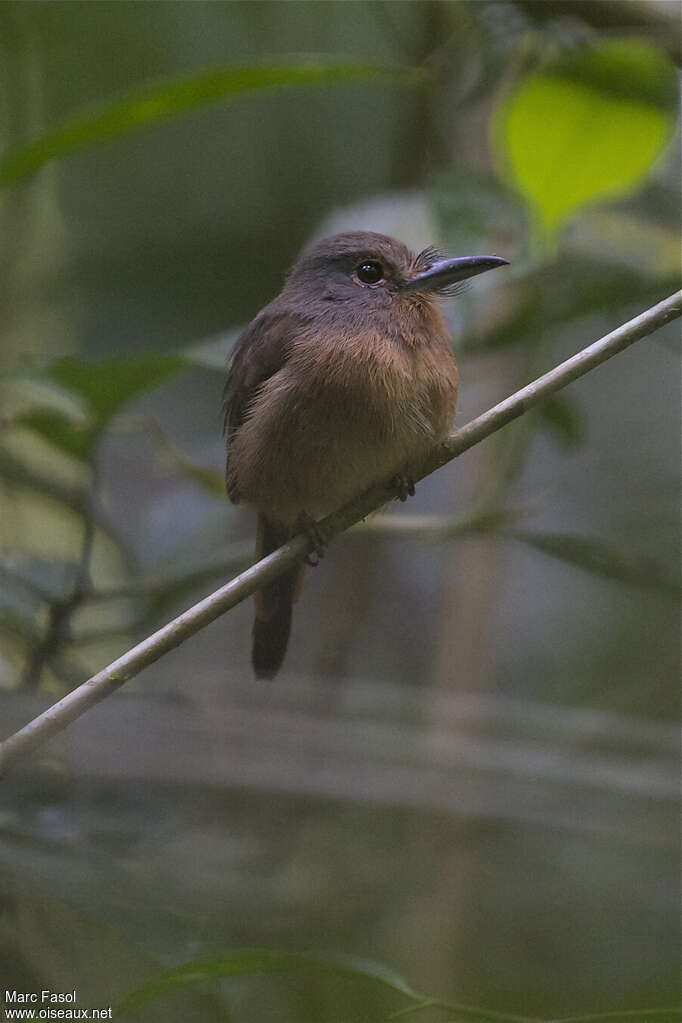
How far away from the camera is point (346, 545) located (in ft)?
11.8

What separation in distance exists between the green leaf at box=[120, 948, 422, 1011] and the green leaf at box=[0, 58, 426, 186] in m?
1.55

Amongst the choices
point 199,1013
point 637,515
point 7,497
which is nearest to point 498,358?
point 637,515

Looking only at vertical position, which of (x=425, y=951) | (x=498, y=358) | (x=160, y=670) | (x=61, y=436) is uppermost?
(x=498, y=358)

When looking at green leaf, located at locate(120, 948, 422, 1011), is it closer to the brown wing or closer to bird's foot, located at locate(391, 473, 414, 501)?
bird's foot, located at locate(391, 473, 414, 501)

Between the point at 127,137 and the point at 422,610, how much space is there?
1692 mm

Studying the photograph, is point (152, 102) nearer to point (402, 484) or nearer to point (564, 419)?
point (402, 484)

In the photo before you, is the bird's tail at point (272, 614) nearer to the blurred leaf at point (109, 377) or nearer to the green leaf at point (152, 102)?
the blurred leaf at point (109, 377)

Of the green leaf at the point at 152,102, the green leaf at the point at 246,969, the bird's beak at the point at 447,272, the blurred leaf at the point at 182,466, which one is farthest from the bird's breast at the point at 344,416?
the green leaf at the point at 246,969

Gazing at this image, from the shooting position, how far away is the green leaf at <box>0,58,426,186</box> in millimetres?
2328

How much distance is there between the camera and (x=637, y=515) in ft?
10.8

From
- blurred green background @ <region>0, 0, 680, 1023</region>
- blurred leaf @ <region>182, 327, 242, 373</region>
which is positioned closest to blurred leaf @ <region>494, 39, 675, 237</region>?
blurred green background @ <region>0, 0, 680, 1023</region>

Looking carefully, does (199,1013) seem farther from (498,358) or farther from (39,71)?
(39,71)

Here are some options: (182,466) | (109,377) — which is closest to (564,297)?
(182,466)

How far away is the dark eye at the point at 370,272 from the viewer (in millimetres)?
2381
